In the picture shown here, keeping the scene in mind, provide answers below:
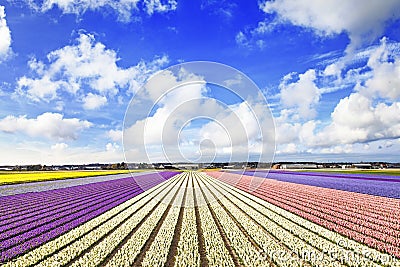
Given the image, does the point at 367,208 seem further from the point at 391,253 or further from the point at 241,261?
the point at 241,261

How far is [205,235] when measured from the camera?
432 inches

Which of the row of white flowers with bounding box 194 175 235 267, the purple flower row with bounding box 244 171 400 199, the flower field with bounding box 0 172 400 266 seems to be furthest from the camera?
the purple flower row with bounding box 244 171 400 199

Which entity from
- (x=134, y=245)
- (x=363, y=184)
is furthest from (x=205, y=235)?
(x=363, y=184)

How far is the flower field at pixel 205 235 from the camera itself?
8367 mm

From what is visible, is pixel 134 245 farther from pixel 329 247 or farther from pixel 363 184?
pixel 363 184

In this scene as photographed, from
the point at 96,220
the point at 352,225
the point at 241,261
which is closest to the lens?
the point at 241,261

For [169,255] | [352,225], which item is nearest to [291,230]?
[352,225]

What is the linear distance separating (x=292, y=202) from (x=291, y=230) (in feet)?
25.7

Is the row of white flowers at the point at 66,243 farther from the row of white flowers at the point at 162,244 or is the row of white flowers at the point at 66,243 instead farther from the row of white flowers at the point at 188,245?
the row of white flowers at the point at 188,245

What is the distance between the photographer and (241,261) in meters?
8.21

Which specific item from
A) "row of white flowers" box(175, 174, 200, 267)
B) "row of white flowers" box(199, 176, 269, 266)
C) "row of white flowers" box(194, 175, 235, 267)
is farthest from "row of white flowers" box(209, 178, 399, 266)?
"row of white flowers" box(175, 174, 200, 267)

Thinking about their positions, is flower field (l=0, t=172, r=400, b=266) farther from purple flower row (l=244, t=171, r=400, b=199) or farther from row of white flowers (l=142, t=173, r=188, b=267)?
purple flower row (l=244, t=171, r=400, b=199)

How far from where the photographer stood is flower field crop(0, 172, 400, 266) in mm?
8367

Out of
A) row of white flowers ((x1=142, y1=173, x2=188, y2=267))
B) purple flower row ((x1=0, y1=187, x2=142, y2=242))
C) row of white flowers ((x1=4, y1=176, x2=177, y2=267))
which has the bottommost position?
row of white flowers ((x1=142, y1=173, x2=188, y2=267))
